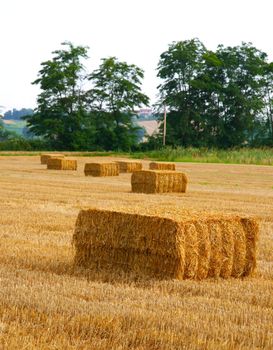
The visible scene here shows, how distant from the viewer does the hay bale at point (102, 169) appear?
104ft

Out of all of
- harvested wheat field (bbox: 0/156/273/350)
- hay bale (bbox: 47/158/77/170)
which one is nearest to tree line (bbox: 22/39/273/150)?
hay bale (bbox: 47/158/77/170)

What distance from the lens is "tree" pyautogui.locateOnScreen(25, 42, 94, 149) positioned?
71.6 m

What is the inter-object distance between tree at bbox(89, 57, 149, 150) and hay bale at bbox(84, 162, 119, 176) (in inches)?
1616

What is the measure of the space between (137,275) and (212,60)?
71700mm

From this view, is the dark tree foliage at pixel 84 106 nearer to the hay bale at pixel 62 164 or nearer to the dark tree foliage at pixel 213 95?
the dark tree foliage at pixel 213 95

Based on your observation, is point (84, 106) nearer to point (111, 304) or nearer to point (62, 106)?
point (62, 106)

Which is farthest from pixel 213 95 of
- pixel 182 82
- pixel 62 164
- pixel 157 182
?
pixel 157 182

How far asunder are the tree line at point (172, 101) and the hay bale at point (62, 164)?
32952 millimetres

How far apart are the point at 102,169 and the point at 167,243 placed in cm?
2293

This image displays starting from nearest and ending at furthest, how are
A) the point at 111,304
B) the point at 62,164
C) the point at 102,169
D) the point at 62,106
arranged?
the point at 111,304 < the point at 102,169 < the point at 62,164 < the point at 62,106

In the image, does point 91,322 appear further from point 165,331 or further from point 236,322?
point 236,322

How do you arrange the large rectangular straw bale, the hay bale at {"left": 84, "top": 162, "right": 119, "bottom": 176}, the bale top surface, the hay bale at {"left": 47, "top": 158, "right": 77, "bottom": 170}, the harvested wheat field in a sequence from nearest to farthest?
the harvested wheat field < the large rectangular straw bale < the bale top surface < the hay bale at {"left": 84, "top": 162, "right": 119, "bottom": 176} < the hay bale at {"left": 47, "top": 158, "right": 77, "bottom": 170}

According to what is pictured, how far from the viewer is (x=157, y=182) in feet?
76.2

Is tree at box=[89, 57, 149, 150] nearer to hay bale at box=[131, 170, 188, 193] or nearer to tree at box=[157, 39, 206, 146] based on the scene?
tree at box=[157, 39, 206, 146]
